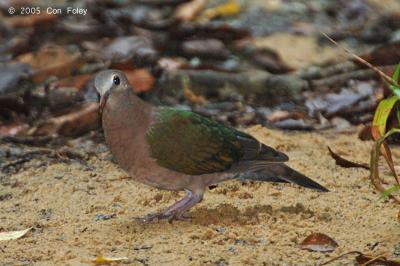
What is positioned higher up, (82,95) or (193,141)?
(193,141)

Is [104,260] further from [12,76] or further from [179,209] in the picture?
[12,76]

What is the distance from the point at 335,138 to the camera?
226 inches

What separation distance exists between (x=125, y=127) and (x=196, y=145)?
13.3 inches

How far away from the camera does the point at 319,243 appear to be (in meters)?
4.08

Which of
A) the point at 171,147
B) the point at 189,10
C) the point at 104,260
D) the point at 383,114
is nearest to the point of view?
the point at 104,260

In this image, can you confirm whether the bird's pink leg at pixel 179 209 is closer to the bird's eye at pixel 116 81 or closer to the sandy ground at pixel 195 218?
the sandy ground at pixel 195 218

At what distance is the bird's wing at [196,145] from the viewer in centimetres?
434

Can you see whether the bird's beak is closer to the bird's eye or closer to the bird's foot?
the bird's eye

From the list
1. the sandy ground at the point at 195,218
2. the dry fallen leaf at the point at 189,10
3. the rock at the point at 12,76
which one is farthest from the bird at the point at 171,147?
the dry fallen leaf at the point at 189,10

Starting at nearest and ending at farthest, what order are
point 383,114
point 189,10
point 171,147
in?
point 383,114 → point 171,147 → point 189,10

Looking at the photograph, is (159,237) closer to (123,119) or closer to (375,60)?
(123,119)

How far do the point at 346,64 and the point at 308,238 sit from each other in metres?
3.11

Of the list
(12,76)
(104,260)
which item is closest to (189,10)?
(12,76)

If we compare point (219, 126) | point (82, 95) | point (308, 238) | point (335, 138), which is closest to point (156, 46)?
point (82, 95)
